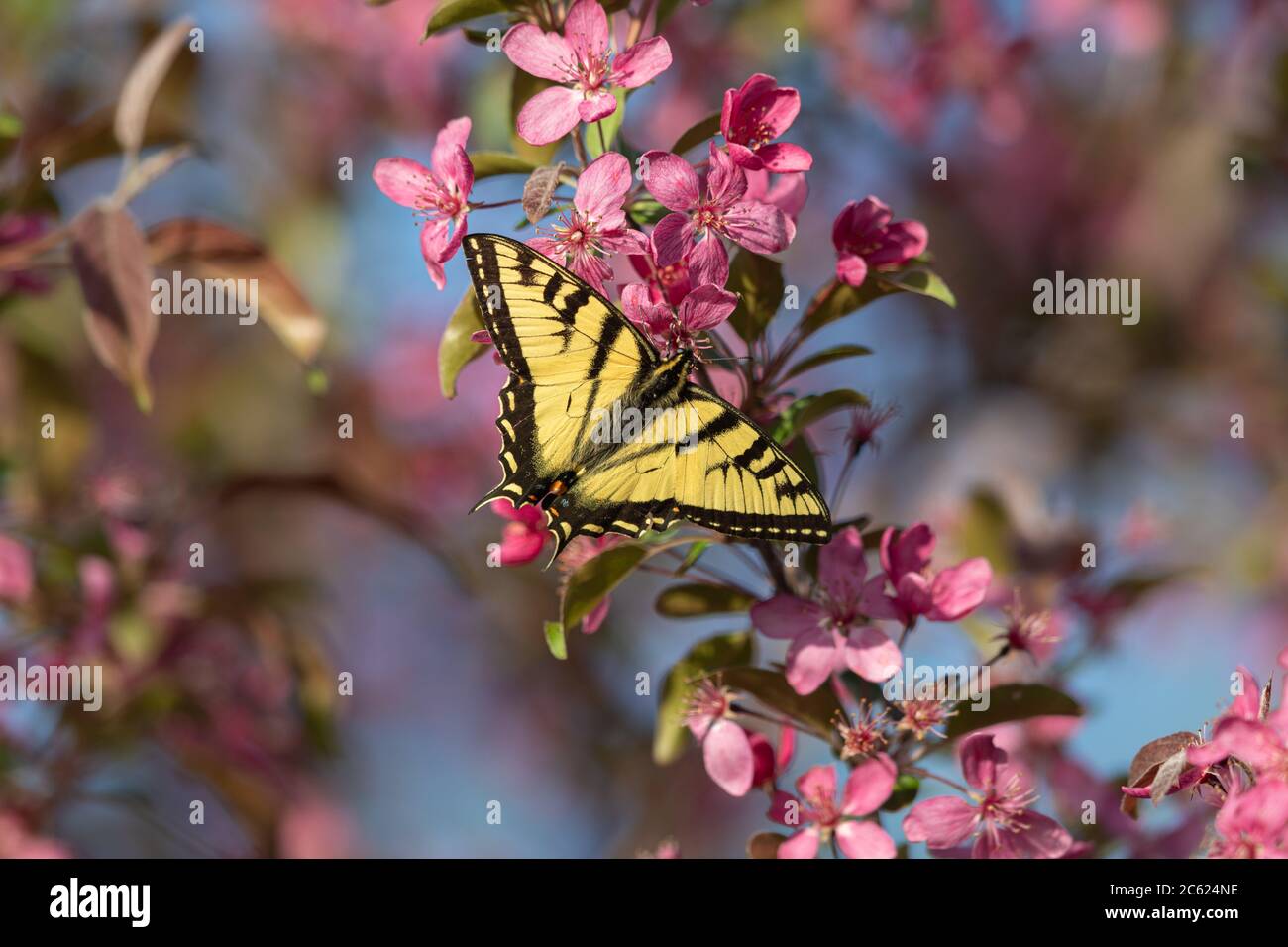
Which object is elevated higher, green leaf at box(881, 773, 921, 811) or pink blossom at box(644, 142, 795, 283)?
pink blossom at box(644, 142, 795, 283)

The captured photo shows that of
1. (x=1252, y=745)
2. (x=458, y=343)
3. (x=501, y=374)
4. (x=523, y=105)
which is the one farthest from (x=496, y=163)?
(x=501, y=374)

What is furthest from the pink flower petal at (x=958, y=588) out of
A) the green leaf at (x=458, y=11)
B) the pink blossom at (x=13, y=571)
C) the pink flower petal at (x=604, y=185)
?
the pink blossom at (x=13, y=571)

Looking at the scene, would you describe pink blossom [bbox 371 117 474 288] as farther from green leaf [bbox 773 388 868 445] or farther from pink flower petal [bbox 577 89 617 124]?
green leaf [bbox 773 388 868 445]

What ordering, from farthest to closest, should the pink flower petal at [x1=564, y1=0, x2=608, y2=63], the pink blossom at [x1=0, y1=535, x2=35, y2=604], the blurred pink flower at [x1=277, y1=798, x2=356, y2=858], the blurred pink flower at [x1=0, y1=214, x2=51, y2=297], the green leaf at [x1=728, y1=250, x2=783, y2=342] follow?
the blurred pink flower at [x1=277, y1=798, x2=356, y2=858] < the pink blossom at [x1=0, y1=535, x2=35, y2=604] < the blurred pink flower at [x1=0, y1=214, x2=51, y2=297] < the green leaf at [x1=728, y1=250, x2=783, y2=342] < the pink flower petal at [x1=564, y1=0, x2=608, y2=63]

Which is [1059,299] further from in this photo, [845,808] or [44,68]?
[44,68]

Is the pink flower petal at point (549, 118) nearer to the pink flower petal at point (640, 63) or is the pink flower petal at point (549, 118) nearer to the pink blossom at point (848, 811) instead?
the pink flower petal at point (640, 63)

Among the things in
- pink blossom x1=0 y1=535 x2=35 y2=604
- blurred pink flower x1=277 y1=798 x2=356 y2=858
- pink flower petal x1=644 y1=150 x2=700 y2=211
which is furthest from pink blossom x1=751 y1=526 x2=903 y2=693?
blurred pink flower x1=277 y1=798 x2=356 y2=858
